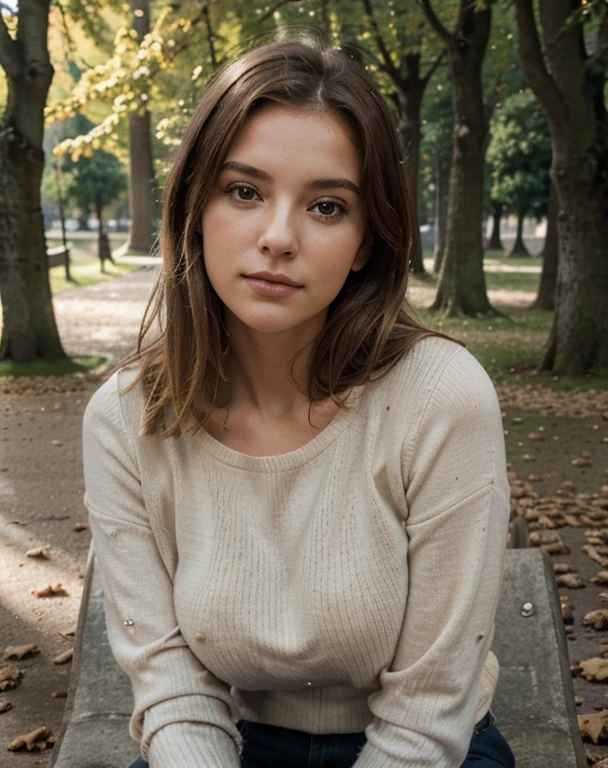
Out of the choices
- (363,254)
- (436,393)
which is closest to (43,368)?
(363,254)

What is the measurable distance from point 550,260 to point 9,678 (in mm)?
13995

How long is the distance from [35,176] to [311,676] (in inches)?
362

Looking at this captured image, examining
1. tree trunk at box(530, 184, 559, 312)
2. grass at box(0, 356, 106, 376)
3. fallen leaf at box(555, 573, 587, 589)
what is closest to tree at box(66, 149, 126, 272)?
tree trunk at box(530, 184, 559, 312)

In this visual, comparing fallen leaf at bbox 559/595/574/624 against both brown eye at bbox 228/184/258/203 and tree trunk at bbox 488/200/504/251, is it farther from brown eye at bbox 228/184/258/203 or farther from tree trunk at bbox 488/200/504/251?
tree trunk at bbox 488/200/504/251

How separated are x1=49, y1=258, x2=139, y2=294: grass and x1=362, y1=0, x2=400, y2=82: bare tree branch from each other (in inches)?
339

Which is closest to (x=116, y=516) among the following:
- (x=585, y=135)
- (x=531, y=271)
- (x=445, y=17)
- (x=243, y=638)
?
(x=243, y=638)

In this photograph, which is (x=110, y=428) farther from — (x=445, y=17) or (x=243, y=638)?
(x=445, y=17)

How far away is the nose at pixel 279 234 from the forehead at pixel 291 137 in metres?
0.09

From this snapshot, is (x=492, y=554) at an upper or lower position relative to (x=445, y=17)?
lower

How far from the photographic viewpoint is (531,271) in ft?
101

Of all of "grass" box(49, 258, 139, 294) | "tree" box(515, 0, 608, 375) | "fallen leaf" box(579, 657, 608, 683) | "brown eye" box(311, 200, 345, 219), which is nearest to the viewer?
"brown eye" box(311, 200, 345, 219)

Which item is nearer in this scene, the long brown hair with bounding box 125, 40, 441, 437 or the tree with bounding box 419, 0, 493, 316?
the long brown hair with bounding box 125, 40, 441, 437

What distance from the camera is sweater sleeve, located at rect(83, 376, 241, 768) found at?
2.00 metres

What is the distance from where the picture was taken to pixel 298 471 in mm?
2020
